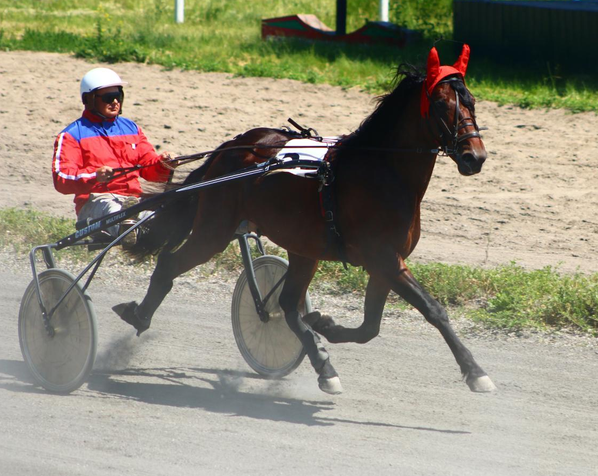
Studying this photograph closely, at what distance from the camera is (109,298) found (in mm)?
6812

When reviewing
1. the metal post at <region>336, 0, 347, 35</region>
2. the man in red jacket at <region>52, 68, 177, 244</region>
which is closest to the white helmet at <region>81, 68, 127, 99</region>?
the man in red jacket at <region>52, 68, 177, 244</region>

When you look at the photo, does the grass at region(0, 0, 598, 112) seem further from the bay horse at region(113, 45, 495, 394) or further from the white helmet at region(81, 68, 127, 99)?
the bay horse at region(113, 45, 495, 394)

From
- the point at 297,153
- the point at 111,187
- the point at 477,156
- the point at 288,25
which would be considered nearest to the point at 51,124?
the point at 288,25

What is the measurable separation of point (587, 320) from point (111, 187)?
2996 millimetres

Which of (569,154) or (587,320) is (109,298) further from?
(569,154)

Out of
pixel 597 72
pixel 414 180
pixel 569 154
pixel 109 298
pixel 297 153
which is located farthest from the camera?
pixel 597 72

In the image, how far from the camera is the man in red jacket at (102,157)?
17.9 ft

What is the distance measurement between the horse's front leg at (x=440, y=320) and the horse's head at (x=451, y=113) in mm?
610

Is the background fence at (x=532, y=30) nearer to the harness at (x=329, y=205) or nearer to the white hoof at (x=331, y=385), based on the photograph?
the harness at (x=329, y=205)

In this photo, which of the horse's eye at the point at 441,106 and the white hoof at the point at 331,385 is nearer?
the horse's eye at the point at 441,106

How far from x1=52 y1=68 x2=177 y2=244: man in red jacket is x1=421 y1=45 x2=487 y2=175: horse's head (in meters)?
1.80

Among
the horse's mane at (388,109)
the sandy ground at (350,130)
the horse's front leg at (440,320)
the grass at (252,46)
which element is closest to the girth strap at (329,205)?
the horse's mane at (388,109)

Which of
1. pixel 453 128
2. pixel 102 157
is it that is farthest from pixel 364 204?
pixel 102 157

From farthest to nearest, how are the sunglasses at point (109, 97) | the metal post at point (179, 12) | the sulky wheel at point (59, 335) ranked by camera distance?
1. the metal post at point (179, 12)
2. the sunglasses at point (109, 97)
3. the sulky wheel at point (59, 335)
